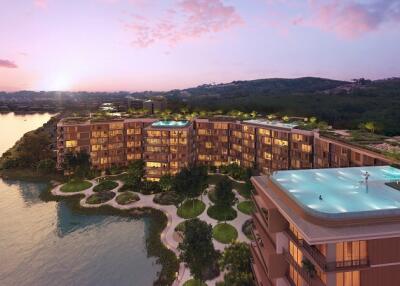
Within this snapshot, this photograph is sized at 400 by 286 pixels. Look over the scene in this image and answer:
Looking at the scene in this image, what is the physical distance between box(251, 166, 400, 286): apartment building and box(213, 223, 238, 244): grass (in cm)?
2142

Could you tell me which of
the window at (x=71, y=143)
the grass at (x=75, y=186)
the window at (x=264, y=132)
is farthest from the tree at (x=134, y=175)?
the window at (x=264, y=132)

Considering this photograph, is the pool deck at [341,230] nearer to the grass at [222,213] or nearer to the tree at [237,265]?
the tree at [237,265]

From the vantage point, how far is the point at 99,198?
238 ft

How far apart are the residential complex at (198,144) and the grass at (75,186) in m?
11.2

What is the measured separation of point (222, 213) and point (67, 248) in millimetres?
31683

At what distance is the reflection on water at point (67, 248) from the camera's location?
45.2 meters

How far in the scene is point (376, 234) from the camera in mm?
21078

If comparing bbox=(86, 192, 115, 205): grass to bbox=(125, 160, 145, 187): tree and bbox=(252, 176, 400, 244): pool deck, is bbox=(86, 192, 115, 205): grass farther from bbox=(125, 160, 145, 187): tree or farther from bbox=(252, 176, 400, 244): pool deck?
bbox=(252, 176, 400, 244): pool deck

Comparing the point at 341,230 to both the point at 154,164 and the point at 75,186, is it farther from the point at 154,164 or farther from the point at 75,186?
the point at 75,186

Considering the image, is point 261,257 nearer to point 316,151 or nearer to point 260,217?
point 260,217

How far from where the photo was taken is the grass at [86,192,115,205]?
71438 millimetres

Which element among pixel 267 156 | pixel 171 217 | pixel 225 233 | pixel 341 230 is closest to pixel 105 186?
pixel 171 217

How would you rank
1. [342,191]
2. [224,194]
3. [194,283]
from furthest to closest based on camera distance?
[224,194]
[194,283]
[342,191]

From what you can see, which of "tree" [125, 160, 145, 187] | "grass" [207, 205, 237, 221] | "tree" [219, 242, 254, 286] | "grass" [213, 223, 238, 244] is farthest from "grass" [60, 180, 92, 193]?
"tree" [219, 242, 254, 286]
